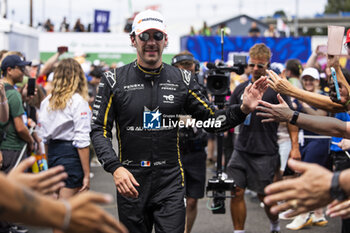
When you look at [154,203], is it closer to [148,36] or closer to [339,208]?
[148,36]

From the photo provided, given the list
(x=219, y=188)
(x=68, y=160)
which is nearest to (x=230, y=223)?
(x=219, y=188)

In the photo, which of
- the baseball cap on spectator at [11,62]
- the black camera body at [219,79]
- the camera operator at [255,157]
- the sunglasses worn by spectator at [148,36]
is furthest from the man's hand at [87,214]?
the baseball cap on spectator at [11,62]

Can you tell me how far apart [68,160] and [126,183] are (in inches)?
74.3

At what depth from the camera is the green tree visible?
4078 inches

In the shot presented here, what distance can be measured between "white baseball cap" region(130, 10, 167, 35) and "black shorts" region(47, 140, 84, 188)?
73.3 inches

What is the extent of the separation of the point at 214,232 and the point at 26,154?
101 inches

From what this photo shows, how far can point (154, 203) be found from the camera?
→ 4020mm

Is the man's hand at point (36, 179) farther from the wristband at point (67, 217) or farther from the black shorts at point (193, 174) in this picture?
the black shorts at point (193, 174)

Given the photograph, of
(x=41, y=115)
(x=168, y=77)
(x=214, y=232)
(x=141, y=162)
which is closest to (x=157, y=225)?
(x=141, y=162)

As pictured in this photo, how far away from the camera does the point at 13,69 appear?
6.05 metres

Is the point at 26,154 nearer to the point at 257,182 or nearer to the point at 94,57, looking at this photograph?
the point at 257,182

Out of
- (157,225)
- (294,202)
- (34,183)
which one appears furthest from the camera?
(157,225)

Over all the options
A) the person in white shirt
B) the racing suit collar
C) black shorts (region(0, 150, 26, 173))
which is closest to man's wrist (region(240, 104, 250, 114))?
the racing suit collar

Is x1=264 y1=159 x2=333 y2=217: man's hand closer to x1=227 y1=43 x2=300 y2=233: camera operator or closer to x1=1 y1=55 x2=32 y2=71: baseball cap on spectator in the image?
x1=227 y1=43 x2=300 y2=233: camera operator
